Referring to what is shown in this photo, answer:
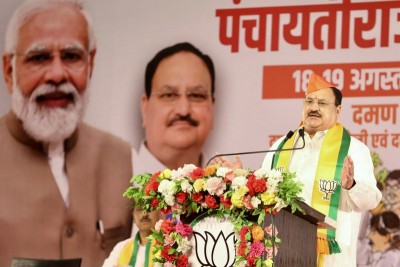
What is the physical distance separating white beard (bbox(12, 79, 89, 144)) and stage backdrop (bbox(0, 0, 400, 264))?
0.38 ft

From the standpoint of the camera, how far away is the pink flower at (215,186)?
3967 millimetres

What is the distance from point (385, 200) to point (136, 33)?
232 centimetres

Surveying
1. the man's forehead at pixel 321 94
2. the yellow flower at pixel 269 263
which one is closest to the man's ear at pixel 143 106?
the man's forehead at pixel 321 94

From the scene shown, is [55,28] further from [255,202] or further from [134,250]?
[255,202]

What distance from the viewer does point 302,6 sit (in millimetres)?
6688

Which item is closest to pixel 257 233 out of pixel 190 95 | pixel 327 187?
pixel 327 187

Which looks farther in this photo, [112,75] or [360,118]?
[112,75]

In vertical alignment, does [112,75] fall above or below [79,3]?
below

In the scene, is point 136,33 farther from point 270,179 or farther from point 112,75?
point 270,179

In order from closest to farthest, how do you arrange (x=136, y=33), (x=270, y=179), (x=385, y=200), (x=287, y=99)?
(x=270, y=179) → (x=385, y=200) → (x=287, y=99) → (x=136, y=33)

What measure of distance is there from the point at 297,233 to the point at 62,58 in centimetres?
364

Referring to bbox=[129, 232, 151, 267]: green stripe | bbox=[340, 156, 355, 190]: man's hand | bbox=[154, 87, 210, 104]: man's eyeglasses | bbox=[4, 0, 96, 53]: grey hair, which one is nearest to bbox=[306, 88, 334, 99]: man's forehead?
bbox=[340, 156, 355, 190]: man's hand

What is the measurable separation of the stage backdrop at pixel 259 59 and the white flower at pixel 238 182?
2.49m

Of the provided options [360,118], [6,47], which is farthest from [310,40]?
[6,47]
